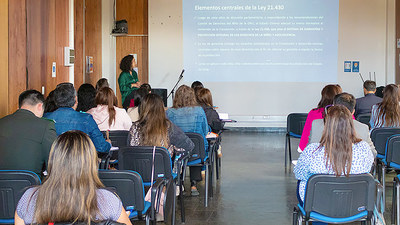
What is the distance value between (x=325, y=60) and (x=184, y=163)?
280 inches

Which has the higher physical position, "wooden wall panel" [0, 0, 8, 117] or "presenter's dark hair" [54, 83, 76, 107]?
"wooden wall panel" [0, 0, 8, 117]

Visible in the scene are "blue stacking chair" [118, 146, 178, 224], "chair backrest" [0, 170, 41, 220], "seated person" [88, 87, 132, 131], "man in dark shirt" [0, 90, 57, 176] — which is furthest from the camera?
"seated person" [88, 87, 132, 131]

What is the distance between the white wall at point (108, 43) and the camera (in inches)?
446

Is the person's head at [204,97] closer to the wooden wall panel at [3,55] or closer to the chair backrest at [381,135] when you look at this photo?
the chair backrest at [381,135]

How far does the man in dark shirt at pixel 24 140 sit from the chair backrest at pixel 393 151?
3.00m

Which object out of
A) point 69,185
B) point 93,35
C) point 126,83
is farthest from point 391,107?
point 93,35

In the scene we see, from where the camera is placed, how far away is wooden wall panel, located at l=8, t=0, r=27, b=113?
215 inches

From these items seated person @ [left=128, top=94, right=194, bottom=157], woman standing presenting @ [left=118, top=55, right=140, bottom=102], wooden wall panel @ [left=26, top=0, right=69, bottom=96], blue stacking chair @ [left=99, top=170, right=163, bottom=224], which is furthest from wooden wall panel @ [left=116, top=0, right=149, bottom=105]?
blue stacking chair @ [left=99, top=170, right=163, bottom=224]

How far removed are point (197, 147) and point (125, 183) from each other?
215cm

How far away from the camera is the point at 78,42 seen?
9.50 m

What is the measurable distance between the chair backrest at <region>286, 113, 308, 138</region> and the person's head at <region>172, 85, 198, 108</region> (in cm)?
Answer: 225

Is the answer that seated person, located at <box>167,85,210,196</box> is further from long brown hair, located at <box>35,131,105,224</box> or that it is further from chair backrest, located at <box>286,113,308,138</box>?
long brown hair, located at <box>35,131,105,224</box>

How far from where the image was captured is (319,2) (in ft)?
36.7

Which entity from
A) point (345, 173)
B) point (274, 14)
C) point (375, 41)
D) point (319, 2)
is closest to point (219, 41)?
point (274, 14)
